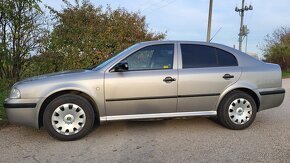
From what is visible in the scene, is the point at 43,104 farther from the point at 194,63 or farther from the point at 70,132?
the point at 194,63

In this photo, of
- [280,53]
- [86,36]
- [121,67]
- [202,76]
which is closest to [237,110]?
[202,76]

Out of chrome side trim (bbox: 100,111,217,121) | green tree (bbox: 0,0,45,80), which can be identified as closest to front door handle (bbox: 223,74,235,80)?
chrome side trim (bbox: 100,111,217,121)

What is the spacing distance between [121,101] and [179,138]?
1.09m

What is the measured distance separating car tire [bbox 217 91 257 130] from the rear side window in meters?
0.57

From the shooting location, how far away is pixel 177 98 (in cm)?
515

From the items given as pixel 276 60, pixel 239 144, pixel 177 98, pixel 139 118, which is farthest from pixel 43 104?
pixel 276 60

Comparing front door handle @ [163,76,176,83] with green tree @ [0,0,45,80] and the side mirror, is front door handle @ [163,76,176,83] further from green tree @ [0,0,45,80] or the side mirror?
green tree @ [0,0,45,80]

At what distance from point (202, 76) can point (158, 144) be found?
139cm

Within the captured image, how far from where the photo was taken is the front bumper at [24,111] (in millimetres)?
4707

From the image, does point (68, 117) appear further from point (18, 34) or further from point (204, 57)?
point (18, 34)

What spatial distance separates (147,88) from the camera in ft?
16.4

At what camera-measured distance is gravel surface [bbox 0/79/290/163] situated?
4.12 m

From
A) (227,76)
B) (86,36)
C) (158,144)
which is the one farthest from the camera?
(86,36)

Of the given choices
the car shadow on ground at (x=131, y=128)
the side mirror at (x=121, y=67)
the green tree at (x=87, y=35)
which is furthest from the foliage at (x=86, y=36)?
the side mirror at (x=121, y=67)
